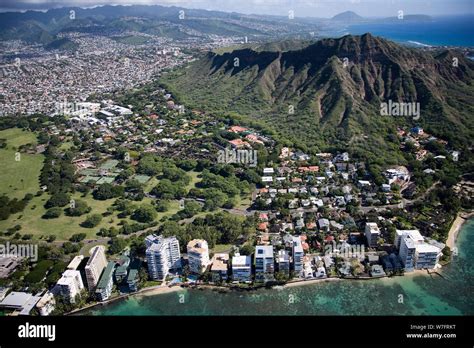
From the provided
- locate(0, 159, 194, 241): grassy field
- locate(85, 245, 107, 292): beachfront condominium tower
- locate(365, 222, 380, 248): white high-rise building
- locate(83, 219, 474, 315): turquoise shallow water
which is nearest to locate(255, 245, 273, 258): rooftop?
locate(83, 219, 474, 315): turquoise shallow water

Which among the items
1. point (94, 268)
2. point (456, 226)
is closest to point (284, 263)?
point (94, 268)

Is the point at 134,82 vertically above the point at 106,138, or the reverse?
the point at 134,82

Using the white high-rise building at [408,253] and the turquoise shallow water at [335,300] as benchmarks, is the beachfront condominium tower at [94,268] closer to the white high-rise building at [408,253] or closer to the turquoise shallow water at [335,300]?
the turquoise shallow water at [335,300]

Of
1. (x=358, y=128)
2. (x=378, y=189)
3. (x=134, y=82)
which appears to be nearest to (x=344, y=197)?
(x=378, y=189)

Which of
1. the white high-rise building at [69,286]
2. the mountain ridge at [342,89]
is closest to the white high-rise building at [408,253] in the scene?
the white high-rise building at [69,286]

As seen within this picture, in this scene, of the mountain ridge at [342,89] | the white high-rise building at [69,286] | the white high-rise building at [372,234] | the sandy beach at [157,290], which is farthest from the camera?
the mountain ridge at [342,89]

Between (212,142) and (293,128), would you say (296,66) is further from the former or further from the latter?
(212,142)

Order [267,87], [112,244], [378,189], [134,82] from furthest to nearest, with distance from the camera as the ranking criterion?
[134,82] → [267,87] → [378,189] → [112,244]

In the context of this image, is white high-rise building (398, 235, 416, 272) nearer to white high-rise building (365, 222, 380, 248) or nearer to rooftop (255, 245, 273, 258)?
white high-rise building (365, 222, 380, 248)

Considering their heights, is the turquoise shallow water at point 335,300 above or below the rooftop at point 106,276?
below
